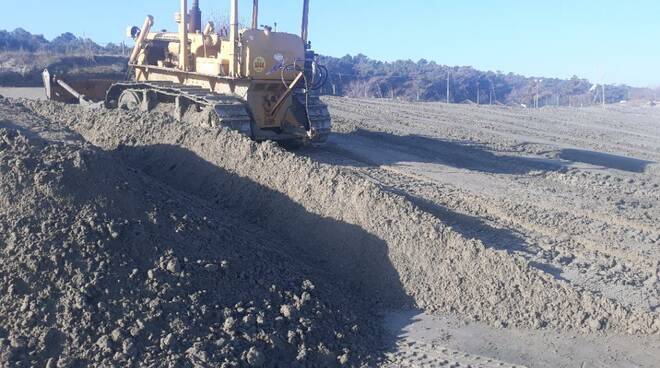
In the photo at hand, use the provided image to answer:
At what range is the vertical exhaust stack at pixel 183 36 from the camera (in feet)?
40.4

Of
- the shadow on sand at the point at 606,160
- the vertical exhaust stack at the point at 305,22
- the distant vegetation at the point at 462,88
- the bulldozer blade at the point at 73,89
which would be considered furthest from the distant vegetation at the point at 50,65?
the shadow on sand at the point at 606,160

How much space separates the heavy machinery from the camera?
1109cm

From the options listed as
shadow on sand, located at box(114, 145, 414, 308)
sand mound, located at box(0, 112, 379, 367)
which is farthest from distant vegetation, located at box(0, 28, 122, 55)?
sand mound, located at box(0, 112, 379, 367)

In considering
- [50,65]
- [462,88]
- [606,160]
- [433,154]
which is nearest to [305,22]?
[433,154]

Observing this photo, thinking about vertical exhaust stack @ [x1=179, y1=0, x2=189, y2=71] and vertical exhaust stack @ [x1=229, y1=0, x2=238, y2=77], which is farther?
vertical exhaust stack @ [x1=179, y1=0, x2=189, y2=71]

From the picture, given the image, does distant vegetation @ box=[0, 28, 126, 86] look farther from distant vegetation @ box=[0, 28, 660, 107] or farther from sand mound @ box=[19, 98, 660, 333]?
sand mound @ box=[19, 98, 660, 333]

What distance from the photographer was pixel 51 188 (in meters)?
5.40

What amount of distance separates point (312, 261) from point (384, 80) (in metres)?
40.7

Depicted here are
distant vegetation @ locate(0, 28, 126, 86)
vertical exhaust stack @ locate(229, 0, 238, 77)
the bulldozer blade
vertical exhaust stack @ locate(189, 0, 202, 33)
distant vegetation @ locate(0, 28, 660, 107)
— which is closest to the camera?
vertical exhaust stack @ locate(229, 0, 238, 77)

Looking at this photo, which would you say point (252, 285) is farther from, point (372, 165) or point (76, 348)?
point (372, 165)

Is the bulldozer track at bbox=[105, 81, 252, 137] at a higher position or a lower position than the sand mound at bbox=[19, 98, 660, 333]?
higher

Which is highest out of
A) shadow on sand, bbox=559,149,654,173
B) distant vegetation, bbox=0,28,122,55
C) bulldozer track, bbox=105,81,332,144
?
distant vegetation, bbox=0,28,122,55

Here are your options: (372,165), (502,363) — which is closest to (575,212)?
(372,165)

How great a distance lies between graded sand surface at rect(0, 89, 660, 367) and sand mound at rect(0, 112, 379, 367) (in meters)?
0.01
